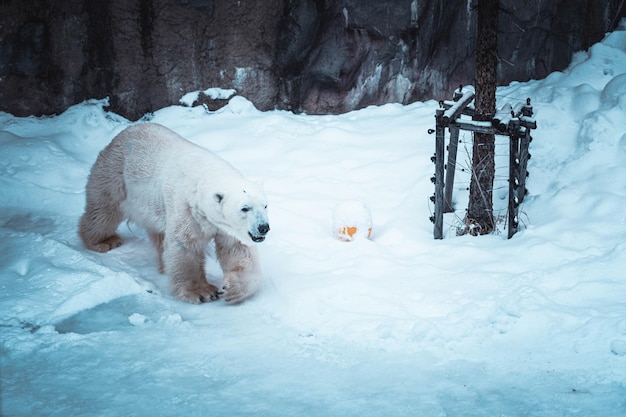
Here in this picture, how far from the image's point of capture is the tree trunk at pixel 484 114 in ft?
18.6

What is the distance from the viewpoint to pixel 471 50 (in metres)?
9.49

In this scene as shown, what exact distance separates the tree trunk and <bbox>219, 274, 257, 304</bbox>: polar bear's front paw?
93.2 inches

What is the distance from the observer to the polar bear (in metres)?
4.64

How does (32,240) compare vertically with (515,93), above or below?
below

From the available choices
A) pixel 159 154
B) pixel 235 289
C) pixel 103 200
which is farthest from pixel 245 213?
pixel 103 200

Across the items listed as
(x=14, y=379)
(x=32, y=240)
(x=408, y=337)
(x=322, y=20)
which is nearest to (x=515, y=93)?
(x=322, y=20)

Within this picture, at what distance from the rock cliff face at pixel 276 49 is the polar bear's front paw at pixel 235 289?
5.29 m

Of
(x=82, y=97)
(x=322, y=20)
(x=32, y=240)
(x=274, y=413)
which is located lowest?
(x=274, y=413)

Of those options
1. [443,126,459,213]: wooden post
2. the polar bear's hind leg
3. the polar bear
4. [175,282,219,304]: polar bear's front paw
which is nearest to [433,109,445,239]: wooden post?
[443,126,459,213]: wooden post

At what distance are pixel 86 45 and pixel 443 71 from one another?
17.2ft

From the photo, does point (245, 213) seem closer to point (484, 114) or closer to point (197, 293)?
point (197, 293)

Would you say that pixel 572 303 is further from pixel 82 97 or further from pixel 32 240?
pixel 82 97

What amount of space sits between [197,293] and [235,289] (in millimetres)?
384

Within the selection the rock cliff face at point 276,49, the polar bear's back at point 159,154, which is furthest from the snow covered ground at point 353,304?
the rock cliff face at point 276,49
